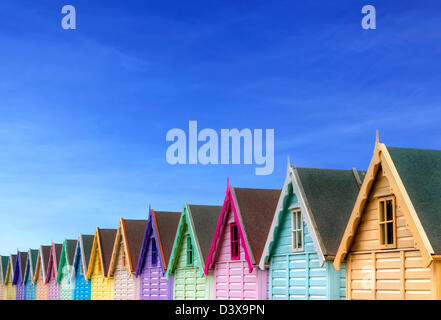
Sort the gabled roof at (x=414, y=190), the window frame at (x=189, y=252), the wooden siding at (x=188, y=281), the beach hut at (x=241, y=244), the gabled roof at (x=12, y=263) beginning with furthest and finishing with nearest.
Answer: the gabled roof at (x=12, y=263), the window frame at (x=189, y=252), the wooden siding at (x=188, y=281), the beach hut at (x=241, y=244), the gabled roof at (x=414, y=190)

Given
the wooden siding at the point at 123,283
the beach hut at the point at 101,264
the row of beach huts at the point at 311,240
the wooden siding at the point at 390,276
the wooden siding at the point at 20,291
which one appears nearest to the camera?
the wooden siding at the point at 390,276

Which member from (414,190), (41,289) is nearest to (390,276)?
(414,190)

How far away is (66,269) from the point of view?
189 ft

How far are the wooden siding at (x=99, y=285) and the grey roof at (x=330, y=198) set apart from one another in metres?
25.1

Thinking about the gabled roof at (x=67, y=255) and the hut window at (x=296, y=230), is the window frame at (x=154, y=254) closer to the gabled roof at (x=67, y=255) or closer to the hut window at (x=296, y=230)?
the hut window at (x=296, y=230)

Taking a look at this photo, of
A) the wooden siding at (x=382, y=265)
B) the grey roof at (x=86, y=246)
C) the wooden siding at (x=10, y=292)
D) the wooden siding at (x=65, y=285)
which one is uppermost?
the grey roof at (x=86, y=246)

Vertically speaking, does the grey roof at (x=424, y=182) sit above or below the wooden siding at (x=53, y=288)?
above

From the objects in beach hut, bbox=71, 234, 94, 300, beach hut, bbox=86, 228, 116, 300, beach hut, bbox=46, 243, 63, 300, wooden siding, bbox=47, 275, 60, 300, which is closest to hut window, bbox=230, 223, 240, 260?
beach hut, bbox=86, 228, 116, 300

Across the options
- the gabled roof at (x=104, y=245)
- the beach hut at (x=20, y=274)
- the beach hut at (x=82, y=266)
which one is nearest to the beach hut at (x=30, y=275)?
the beach hut at (x=20, y=274)

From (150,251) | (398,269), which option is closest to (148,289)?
(150,251)

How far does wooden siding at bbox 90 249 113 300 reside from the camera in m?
46.8

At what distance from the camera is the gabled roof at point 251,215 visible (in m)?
28.2

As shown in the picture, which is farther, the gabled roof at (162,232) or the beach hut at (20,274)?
the beach hut at (20,274)
